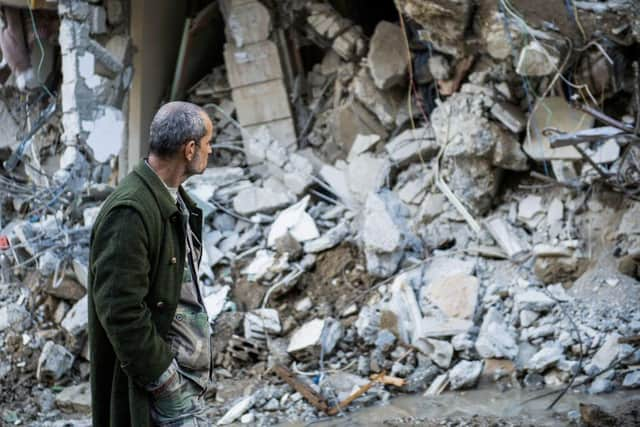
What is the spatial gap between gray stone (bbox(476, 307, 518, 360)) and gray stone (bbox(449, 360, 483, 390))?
0.14 meters

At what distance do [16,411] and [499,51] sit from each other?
5.14 meters

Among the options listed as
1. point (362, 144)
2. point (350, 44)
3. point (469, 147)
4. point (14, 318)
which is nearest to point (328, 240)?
point (469, 147)

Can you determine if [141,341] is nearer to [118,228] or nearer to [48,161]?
[118,228]

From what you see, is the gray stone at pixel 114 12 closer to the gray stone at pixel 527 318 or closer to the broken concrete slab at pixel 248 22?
the broken concrete slab at pixel 248 22

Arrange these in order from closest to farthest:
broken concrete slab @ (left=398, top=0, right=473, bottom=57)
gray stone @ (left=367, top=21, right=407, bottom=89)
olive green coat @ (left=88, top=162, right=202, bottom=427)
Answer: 1. olive green coat @ (left=88, top=162, right=202, bottom=427)
2. broken concrete slab @ (left=398, top=0, right=473, bottom=57)
3. gray stone @ (left=367, top=21, right=407, bottom=89)

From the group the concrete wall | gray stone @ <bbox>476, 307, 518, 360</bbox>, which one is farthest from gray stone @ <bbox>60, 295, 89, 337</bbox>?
gray stone @ <bbox>476, 307, 518, 360</bbox>

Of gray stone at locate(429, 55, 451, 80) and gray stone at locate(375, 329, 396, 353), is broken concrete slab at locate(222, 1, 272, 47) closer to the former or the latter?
gray stone at locate(429, 55, 451, 80)

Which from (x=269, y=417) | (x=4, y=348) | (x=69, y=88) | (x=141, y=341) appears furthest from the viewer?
(x=69, y=88)

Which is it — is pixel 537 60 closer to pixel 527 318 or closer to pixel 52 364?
pixel 527 318

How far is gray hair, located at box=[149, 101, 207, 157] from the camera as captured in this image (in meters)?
2.68

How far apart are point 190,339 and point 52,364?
480cm

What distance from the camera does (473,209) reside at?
24.6 ft

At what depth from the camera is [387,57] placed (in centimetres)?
850

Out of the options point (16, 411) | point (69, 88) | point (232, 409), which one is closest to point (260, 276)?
point (232, 409)
